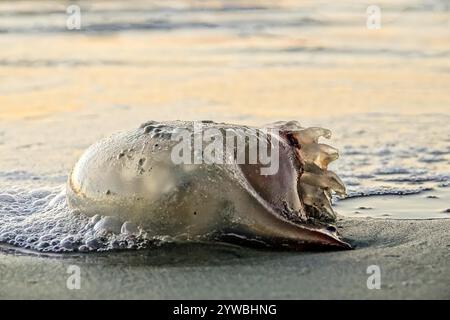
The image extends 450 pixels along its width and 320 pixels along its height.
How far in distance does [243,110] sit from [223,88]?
0.85 m

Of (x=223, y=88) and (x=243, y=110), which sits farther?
(x=223, y=88)

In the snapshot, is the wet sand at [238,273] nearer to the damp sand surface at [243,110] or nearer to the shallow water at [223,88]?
the damp sand surface at [243,110]

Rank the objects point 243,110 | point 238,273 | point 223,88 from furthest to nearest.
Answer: point 223,88, point 243,110, point 238,273

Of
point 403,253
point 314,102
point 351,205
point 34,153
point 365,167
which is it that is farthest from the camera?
point 314,102

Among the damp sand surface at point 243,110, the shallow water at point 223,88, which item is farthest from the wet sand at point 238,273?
the shallow water at point 223,88

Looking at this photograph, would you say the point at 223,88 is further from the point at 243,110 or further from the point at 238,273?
the point at 238,273

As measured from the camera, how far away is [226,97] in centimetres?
731

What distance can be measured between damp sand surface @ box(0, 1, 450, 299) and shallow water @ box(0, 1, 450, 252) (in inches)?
0.9

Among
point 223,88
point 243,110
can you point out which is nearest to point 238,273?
point 243,110

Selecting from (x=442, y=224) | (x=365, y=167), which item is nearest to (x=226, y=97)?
(x=365, y=167)

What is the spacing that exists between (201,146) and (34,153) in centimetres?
223

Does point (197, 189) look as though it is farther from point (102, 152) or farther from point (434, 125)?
point (434, 125)

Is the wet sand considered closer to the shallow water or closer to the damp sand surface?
the damp sand surface

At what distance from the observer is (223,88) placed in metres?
7.63
